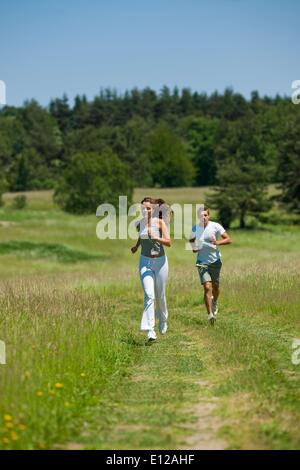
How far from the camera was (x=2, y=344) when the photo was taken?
8414 millimetres

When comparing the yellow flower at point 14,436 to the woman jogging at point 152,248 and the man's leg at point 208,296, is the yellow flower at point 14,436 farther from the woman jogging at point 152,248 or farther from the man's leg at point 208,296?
the man's leg at point 208,296

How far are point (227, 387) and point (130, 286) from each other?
12786 millimetres

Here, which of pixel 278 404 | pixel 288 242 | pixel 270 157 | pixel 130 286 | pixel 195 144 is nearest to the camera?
pixel 278 404

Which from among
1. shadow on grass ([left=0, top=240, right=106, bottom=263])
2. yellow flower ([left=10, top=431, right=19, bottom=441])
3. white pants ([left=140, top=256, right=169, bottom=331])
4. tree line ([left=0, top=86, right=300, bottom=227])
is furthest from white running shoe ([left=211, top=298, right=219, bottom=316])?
tree line ([left=0, top=86, right=300, bottom=227])

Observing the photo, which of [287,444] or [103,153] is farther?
[103,153]

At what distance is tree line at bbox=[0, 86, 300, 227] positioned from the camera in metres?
66.1

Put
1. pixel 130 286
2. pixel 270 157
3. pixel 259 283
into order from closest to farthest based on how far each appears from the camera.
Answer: pixel 259 283 < pixel 130 286 < pixel 270 157

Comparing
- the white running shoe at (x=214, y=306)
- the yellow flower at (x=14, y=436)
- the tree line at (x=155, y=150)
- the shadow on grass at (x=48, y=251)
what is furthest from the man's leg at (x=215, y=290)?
the tree line at (x=155, y=150)

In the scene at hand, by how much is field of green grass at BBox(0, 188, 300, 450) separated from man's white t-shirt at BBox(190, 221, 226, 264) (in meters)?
1.24

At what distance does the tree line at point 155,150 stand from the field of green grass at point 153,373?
153 feet

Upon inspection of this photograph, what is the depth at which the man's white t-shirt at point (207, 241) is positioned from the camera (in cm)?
1398

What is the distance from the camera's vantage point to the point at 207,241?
14.0 metres

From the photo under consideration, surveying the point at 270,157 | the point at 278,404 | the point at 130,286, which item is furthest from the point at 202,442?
the point at 270,157
